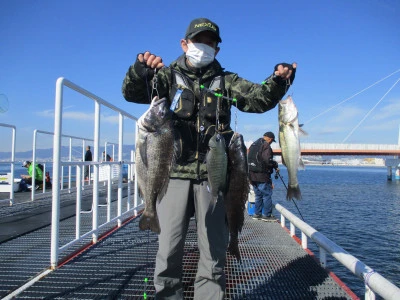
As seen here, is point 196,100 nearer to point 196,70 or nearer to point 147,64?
point 196,70

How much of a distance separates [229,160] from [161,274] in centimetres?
129

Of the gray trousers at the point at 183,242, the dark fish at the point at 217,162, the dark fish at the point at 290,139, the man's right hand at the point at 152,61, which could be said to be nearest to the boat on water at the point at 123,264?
the gray trousers at the point at 183,242

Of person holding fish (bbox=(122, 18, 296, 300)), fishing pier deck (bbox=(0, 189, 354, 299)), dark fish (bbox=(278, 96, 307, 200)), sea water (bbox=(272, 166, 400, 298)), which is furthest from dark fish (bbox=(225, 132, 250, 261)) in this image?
sea water (bbox=(272, 166, 400, 298))

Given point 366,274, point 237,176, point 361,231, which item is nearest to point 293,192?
point 237,176

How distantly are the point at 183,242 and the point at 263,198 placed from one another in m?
6.27

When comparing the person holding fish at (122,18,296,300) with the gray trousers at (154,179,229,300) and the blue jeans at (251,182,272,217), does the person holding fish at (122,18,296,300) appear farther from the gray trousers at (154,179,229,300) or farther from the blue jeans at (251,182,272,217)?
the blue jeans at (251,182,272,217)

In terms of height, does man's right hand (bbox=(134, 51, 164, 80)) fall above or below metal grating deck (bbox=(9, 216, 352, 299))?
above

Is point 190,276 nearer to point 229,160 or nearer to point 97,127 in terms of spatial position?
point 229,160

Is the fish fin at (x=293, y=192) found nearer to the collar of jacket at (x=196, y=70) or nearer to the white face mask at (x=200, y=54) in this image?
the collar of jacket at (x=196, y=70)

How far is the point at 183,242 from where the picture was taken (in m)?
3.15

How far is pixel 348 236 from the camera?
14648 mm

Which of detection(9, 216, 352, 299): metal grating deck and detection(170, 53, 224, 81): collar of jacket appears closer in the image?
detection(170, 53, 224, 81): collar of jacket

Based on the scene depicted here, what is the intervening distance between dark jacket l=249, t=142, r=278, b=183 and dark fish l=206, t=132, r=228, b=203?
5.93m

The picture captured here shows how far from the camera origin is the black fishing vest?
10.2ft
